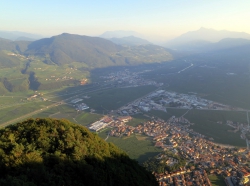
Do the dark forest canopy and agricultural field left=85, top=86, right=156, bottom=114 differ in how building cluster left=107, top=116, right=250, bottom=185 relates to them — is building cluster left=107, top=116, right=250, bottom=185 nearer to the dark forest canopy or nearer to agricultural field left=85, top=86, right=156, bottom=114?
the dark forest canopy

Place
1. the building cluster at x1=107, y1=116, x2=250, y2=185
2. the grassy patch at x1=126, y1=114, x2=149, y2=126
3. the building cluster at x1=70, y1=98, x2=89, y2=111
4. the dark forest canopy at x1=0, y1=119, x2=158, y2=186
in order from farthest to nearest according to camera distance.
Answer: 1. the building cluster at x1=70, y1=98, x2=89, y2=111
2. the grassy patch at x1=126, y1=114, x2=149, y2=126
3. the building cluster at x1=107, y1=116, x2=250, y2=185
4. the dark forest canopy at x1=0, y1=119, x2=158, y2=186

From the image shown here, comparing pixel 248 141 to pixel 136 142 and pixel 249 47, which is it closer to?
pixel 136 142

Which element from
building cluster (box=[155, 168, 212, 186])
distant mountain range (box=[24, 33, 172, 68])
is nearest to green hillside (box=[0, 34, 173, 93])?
distant mountain range (box=[24, 33, 172, 68])

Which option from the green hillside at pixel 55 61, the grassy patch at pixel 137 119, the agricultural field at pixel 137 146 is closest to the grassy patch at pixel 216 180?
the agricultural field at pixel 137 146

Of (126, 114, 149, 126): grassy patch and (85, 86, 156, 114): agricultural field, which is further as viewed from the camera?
(85, 86, 156, 114): agricultural field

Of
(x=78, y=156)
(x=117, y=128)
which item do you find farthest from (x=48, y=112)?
(x=78, y=156)

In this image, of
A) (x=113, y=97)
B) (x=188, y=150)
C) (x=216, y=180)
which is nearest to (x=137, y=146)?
(x=188, y=150)

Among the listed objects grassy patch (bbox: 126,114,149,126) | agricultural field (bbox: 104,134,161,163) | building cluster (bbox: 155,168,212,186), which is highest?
building cluster (bbox: 155,168,212,186)

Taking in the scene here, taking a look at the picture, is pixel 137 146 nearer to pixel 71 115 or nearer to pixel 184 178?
pixel 184 178

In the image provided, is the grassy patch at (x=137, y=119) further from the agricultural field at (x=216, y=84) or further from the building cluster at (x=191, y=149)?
the agricultural field at (x=216, y=84)
